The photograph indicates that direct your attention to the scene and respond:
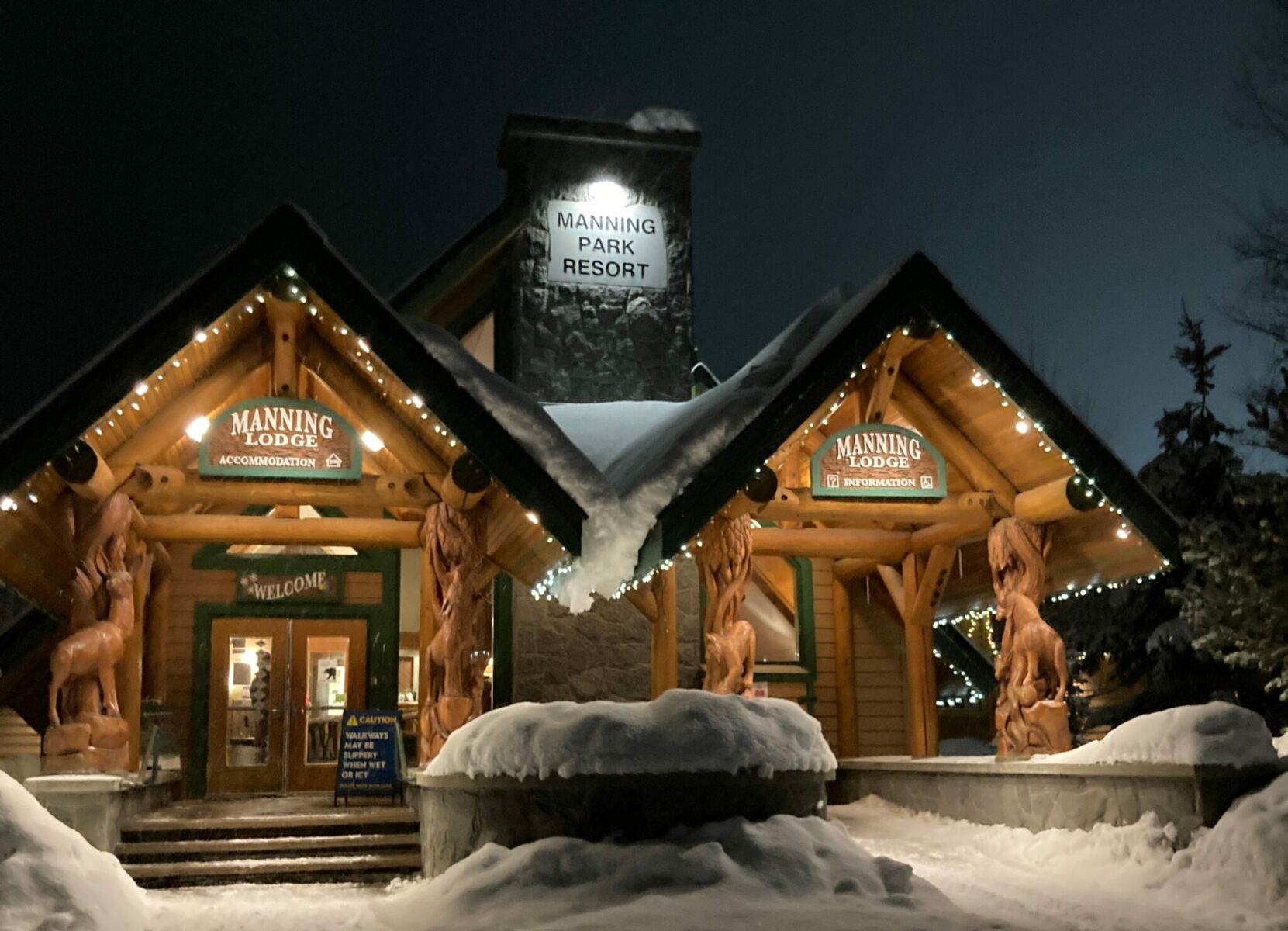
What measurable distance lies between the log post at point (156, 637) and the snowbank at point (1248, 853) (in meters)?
11.2

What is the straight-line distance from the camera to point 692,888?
7.59 metres

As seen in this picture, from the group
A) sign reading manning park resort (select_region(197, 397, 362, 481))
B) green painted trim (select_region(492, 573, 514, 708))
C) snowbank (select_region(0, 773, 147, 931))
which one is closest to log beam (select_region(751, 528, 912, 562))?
green painted trim (select_region(492, 573, 514, 708))

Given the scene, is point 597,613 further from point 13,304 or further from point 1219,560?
point 13,304

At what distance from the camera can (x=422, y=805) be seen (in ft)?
32.6

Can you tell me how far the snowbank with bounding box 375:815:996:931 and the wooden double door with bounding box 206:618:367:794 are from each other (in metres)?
7.02

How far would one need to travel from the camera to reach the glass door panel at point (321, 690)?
15203 millimetres

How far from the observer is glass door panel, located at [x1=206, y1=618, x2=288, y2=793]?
15.0 m

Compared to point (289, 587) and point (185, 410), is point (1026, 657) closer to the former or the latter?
point (185, 410)

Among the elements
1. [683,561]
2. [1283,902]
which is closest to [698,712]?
[1283,902]

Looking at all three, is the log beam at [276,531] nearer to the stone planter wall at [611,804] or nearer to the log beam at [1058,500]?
the stone planter wall at [611,804]

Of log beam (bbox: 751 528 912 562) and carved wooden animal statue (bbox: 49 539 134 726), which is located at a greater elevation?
log beam (bbox: 751 528 912 562)

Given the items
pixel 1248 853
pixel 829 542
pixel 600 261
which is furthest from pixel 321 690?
pixel 1248 853

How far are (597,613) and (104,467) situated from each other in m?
6.23

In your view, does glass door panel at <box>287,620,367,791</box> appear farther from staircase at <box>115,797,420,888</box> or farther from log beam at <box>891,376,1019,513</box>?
log beam at <box>891,376,1019,513</box>
